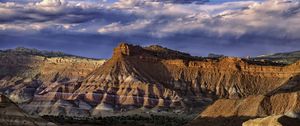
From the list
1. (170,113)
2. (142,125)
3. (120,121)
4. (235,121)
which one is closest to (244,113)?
(235,121)

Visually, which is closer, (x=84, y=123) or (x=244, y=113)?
(x=244, y=113)

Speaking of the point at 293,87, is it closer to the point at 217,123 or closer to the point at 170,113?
the point at 217,123

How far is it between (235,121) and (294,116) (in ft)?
73.0

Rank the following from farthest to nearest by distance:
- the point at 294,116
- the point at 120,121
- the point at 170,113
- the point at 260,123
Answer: the point at 170,113, the point at 120,121, the point at 294,116, the point at 260,123

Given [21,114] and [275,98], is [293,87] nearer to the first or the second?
[275,98]

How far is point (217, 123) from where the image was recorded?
121m

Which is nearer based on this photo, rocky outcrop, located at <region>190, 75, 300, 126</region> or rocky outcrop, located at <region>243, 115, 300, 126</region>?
rocky outcrop, located at <region>243, 115, 300, 126</region>

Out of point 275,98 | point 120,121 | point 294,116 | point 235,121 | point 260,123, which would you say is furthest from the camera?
point 120,121

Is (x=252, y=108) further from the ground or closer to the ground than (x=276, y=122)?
closer to the ground

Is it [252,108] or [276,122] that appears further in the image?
[252,108]

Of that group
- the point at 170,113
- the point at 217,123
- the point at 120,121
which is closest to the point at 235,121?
the point at 217,123

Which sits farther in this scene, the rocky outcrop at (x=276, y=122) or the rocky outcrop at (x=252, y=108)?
the rocky outcrop at (x=252, y=108)

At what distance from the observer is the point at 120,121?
16225 cm

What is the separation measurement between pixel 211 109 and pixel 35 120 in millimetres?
42184
